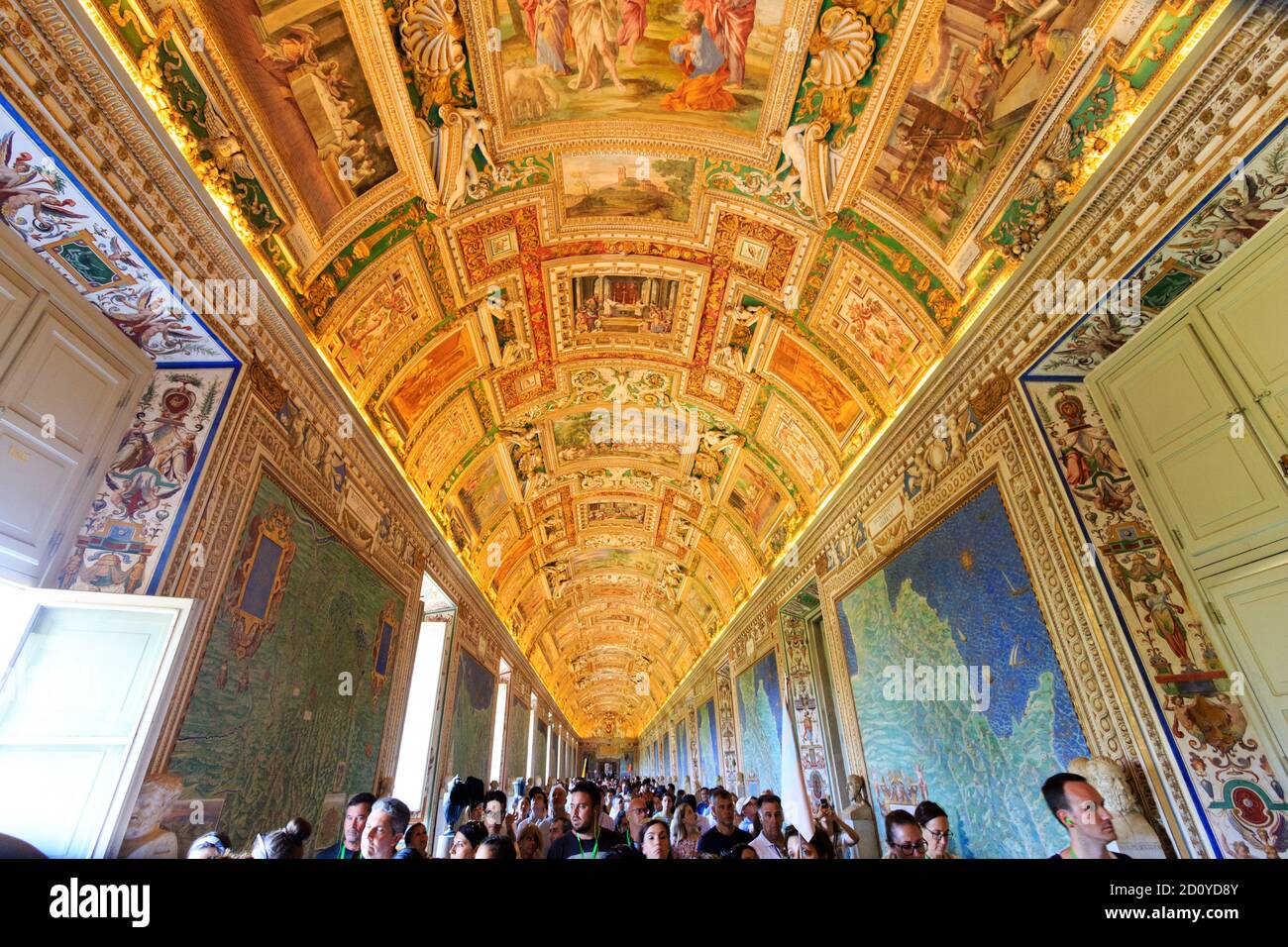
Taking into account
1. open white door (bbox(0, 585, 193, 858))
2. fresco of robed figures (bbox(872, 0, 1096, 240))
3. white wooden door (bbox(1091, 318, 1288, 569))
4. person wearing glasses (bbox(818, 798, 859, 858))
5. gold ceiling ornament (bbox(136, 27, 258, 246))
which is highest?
fresco of robed figures (bbox(872, 0, 1096, 240))

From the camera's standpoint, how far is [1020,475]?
589 cm

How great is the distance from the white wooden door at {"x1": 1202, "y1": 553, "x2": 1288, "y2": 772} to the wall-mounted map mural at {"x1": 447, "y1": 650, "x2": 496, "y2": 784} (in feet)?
41.2

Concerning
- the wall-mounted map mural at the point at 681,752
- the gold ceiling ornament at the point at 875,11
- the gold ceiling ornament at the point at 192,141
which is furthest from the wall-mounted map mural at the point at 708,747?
the gold ceiling ornament at the point at 192,141

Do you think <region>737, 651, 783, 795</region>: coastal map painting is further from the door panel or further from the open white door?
the open white door

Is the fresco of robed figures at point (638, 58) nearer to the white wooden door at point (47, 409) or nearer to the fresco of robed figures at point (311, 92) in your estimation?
the fresco of robed figures at point (311, 92)

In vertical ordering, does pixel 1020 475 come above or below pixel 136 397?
below

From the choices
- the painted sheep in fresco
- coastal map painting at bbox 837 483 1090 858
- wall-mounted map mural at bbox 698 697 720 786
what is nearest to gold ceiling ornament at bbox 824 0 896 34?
the painted sheep in fresco

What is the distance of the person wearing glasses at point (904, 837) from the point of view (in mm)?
4340

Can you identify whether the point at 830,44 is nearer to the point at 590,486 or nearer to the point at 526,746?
the point at 590,486

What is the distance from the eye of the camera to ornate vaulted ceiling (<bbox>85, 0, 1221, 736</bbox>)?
5.21 m

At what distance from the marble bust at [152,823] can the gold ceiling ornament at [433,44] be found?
7.01m
